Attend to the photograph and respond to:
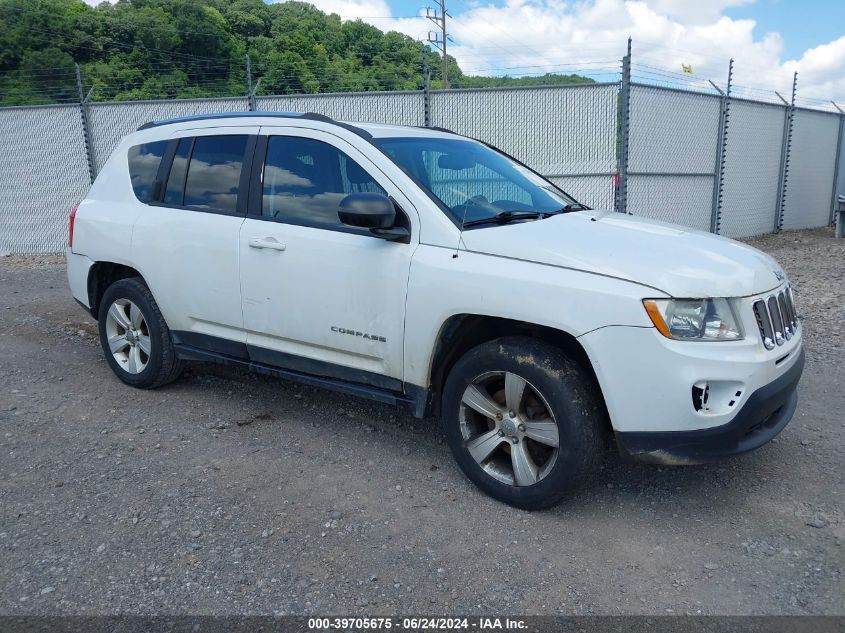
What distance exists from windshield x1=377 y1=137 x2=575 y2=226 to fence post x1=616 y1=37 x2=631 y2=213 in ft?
20.9

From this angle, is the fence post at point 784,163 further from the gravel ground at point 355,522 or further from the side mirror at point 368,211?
the side mirror at point 368,211

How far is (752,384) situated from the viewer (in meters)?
2.92

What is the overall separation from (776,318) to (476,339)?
1.44 m

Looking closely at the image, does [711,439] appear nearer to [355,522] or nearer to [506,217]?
[506,217]

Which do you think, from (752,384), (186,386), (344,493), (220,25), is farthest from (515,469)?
(220,25)

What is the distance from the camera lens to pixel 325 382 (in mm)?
3955

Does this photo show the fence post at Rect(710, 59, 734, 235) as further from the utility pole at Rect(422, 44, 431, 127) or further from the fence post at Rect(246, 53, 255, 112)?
the fence post at Rect(246, 53, 255, 112)

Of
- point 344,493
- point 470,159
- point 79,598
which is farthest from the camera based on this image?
point 470,159

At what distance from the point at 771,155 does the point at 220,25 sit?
3651cm

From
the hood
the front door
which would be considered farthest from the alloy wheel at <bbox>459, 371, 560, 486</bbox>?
the hood

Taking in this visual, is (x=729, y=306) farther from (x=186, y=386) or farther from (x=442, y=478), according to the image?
(x=186, y=386)

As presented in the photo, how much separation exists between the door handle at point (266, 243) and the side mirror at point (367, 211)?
0.67 meters

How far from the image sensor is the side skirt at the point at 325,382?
3607mm

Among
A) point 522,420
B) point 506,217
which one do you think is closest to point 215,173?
point 506,217
